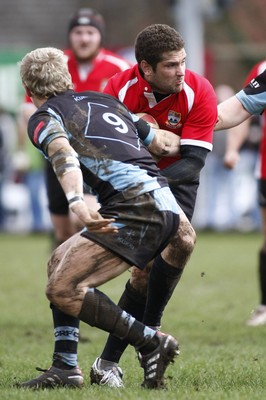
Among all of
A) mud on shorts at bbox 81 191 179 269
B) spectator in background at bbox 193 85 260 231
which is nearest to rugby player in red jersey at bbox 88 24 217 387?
mud on shorts at bbox 81 191 179 269

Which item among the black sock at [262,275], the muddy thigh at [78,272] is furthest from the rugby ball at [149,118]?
the black sock at [262,275]

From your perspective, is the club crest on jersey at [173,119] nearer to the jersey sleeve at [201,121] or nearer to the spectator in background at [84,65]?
the jersey sleeve at [201,121]

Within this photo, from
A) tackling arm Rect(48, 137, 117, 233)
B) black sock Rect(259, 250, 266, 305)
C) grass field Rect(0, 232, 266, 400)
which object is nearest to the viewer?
tackling arm Rect(48, 137, 117, 233)

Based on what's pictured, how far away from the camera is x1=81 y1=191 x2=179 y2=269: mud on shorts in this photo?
5.32m

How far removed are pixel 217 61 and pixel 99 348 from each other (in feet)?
47.6

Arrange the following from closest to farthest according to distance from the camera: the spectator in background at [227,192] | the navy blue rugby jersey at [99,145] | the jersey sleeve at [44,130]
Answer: the jersey sleeve at [44,130], the navy blue rugby jersey at [99,145], the spectator in background at [227,192]

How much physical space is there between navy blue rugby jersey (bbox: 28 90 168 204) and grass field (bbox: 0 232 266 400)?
104 centimetres

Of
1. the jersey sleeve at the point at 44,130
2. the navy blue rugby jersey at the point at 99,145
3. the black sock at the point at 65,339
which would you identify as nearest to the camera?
the jersey sleeve at the point at 44,130

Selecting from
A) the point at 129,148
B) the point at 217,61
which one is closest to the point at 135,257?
the point at 129,148

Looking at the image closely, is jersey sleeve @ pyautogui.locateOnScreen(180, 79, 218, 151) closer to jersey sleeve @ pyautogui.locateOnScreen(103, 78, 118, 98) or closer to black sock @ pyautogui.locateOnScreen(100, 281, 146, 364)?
jersey sleeve @ pyautogui.locateOnScreen(103, 78, 118, 98)

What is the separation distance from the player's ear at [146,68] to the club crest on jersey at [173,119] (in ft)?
0.93

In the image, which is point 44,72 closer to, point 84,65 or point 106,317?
point 106,317

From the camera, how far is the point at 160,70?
18.8 ft

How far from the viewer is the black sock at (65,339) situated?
5656 millimetres
